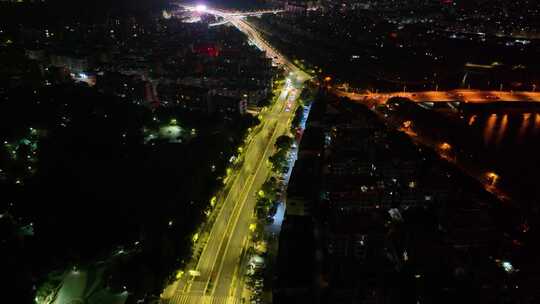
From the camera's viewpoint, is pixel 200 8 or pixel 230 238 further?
pixel 200 8

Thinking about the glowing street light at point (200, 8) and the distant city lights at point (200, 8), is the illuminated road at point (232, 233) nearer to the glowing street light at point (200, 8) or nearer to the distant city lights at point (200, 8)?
the glowing street light at point (200, 8)

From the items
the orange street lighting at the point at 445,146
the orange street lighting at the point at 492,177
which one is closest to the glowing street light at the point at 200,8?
the orange street lighting at the point at 445,146

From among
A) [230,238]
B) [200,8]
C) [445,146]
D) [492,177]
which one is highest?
[200,8]

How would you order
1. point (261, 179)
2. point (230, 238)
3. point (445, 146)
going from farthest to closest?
point (445, 146) → point (261, 179) → point (230, 238)

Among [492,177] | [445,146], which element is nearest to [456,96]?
[445,146]

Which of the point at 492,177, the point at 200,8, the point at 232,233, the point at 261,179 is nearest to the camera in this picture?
the point at 232,233

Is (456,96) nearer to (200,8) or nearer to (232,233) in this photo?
(232,233)

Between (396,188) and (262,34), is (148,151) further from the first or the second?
(262,34)

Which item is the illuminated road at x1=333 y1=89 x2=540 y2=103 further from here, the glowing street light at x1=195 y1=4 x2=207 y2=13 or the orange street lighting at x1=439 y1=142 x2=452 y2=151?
the glowing street light at x1=195 y1=4 x2=207 y2=13
